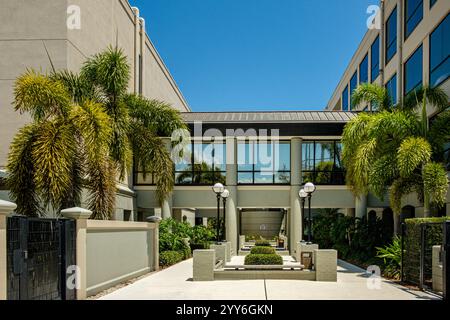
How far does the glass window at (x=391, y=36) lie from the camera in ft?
98.0

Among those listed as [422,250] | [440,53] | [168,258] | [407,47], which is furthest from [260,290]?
[407,47]

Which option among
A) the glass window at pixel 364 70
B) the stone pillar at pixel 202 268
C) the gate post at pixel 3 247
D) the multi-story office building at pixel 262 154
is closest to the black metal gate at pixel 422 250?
the stone pillar at pixel 202 268

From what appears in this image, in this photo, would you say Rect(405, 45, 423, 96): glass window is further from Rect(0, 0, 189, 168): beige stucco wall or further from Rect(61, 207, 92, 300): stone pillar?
Rect(61, 207, 92, 300): stone pillar

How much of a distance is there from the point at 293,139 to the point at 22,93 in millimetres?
18664

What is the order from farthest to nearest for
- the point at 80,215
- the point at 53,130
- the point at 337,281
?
the point at 337,281
the point at 53,130
the point at 80,215

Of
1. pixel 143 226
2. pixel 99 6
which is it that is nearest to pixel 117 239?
pixel 143 226

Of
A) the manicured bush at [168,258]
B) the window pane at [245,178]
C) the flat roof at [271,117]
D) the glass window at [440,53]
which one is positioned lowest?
the manicured bush at [168,258]

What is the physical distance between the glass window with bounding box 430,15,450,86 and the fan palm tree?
→ 188 centimetres

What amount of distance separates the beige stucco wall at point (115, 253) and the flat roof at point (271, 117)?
1323 cm

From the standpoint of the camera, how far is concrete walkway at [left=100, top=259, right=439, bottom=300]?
12.8m

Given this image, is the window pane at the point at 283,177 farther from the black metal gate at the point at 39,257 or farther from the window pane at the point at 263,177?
the black metal gate at the point at 39,257

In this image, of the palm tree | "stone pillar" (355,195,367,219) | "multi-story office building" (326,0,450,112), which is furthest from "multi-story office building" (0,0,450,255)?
the palm tree

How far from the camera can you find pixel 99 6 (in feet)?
79.9

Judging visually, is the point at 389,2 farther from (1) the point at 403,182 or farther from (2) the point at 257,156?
(1) the point at 403,182
